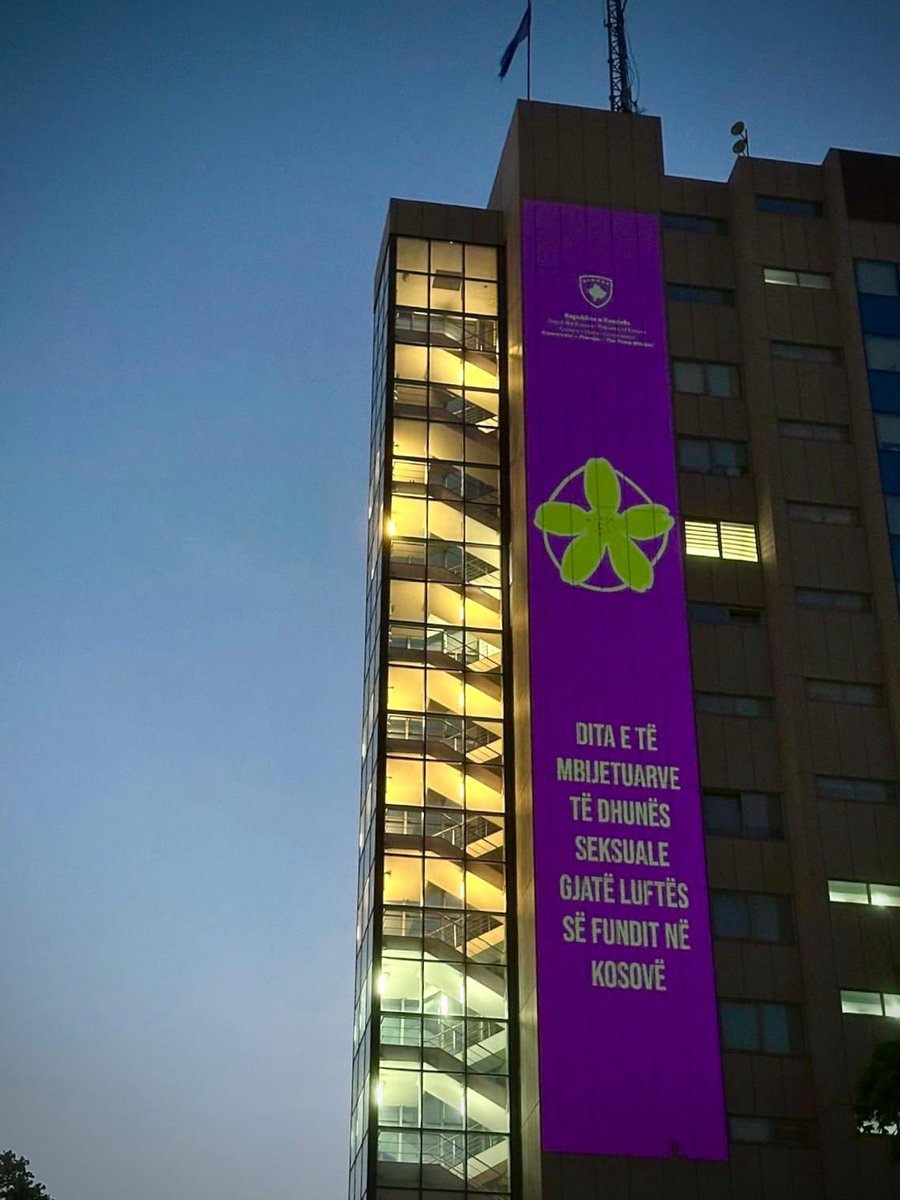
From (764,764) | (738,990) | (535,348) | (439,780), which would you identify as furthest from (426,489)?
(738,990)

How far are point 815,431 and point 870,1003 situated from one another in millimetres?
24280

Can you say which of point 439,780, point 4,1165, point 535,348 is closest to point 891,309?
point 535,348

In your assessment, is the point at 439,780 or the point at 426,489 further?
the point at 426,489

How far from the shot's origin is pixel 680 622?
63.3 meters

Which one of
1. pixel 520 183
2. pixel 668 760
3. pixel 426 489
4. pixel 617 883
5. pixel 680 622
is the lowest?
pixel 617 883

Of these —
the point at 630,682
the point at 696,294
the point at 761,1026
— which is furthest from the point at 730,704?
the point at 696,294

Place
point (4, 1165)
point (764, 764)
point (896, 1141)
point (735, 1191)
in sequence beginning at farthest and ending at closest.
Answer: point (4, 1165)
point (764, 764)
point (735, 1191)
point (896, 1141)

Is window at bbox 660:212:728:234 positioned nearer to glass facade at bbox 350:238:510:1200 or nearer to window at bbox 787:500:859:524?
glass facade at bbox 350:238:510:1200

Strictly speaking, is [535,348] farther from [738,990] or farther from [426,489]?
[738,990]

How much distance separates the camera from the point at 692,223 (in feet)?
238

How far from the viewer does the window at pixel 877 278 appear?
71062mm

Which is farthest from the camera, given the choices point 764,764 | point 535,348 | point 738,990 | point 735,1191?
point 535,348

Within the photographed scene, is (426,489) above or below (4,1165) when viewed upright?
above

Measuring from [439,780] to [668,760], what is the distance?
990 cm
